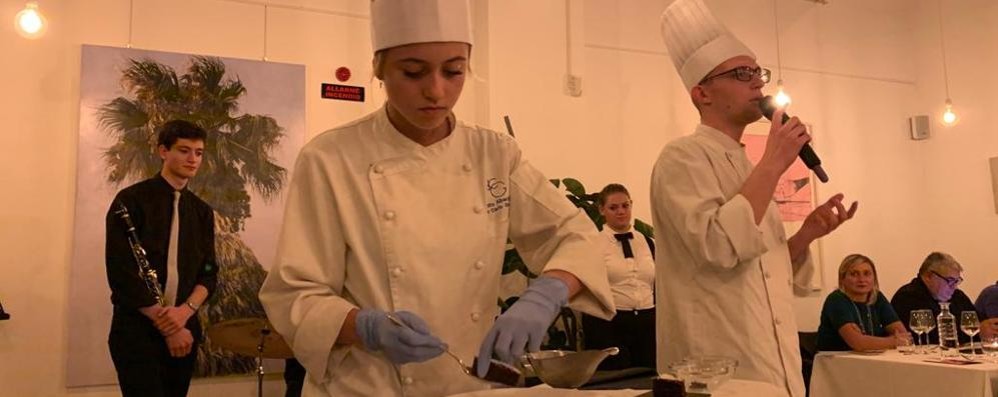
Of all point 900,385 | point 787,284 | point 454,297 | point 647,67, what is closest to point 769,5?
point 647,67

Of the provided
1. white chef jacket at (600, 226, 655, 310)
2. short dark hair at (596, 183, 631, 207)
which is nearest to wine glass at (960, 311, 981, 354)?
white chef jacket at (600, 226, 655, 310)

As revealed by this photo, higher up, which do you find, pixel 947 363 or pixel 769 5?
pixel 769 5

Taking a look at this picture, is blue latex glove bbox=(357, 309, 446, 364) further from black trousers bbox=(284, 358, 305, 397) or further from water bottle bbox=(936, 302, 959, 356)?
water bottle bbox=(936, 302, 959, 356)

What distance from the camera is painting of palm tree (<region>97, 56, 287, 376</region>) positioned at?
15.1 feet

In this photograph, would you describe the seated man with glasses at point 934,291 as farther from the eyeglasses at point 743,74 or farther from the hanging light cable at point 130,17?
the hanging light cable at point 130,17

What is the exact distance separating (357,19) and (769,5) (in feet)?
11.1

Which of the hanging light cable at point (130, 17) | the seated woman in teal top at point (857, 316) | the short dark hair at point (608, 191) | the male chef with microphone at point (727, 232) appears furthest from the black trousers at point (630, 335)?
the hanging light cable at point (130, 17)

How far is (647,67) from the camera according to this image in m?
6.24

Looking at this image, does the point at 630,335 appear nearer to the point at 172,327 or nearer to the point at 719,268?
the point at 172,327

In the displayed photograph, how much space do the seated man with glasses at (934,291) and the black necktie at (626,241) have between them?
1.81 metres

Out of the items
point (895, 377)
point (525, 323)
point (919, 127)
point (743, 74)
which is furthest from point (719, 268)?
point (919, 127)

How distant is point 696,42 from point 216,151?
335cm

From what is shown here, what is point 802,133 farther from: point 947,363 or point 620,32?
point 620,32

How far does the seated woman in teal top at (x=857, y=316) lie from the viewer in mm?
4301
